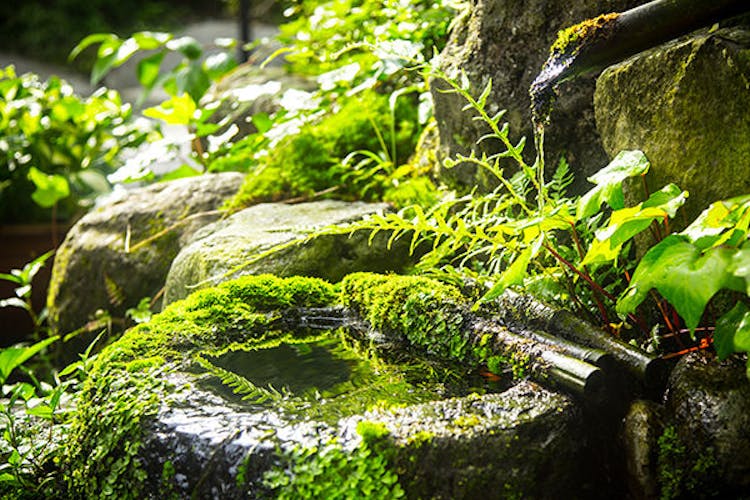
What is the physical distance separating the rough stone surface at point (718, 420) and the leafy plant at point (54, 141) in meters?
4.54

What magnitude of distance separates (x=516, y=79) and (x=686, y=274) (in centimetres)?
141

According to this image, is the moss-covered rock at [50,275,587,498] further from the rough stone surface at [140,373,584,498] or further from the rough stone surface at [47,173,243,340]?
the rough stone surface at [47,173,243,340]

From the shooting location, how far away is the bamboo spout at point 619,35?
6.80 ft

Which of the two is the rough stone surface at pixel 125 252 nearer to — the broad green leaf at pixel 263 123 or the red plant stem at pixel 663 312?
the broad green leaf at pixel 263 123

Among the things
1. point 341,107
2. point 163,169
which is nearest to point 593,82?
point 341,107

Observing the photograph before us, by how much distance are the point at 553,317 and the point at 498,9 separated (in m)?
1.30

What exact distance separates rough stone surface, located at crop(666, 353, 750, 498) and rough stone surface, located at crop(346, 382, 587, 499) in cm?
24

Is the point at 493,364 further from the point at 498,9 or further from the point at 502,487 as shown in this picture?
the point at 498,9

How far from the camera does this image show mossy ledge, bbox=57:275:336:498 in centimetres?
193

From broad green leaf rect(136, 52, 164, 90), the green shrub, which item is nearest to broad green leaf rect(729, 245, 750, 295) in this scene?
the green shrub

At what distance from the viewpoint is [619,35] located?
219cm

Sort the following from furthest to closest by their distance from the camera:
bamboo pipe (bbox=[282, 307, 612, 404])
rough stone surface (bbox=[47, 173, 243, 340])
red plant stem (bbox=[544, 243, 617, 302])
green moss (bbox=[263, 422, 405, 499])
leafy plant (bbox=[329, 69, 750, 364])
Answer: rough stone surface (bbox=[47, 173, 243, 340]) → red plant stem (bbox=[544, 243, 617, 302]) → bamboo pipe (bbox=[282, 307, 612, 404]) → green moss (bbox=[263, 422, 405, 499]) → leafy plant (bbox=[329, 69, 750, 364])

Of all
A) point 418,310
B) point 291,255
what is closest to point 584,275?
point 418,310

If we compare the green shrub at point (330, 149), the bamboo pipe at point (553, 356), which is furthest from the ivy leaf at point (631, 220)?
the green shrub at point (330, 149)
